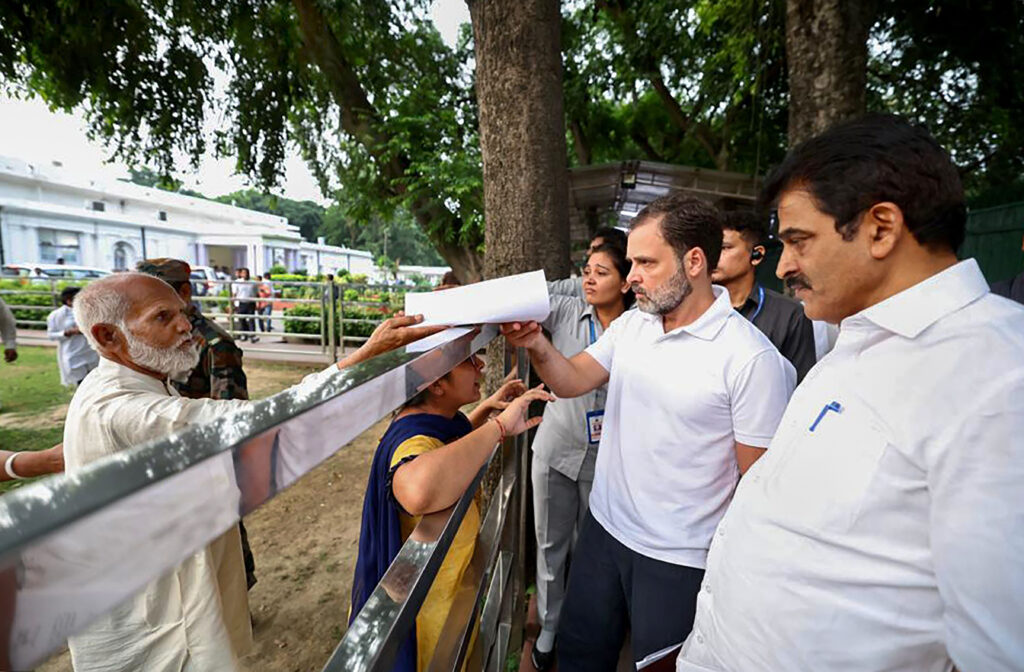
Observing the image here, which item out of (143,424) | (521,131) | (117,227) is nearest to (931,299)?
(143,424)

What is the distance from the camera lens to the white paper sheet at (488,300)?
1.35 metres

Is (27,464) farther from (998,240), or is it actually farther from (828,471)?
(998,240)

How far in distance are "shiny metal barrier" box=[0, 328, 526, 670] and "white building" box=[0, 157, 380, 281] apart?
33.4 m

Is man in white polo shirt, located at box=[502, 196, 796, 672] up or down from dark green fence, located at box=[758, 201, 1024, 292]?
down

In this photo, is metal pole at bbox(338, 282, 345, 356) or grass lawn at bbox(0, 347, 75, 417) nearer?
grass lawn at bbox(0, 347, 75, 417)

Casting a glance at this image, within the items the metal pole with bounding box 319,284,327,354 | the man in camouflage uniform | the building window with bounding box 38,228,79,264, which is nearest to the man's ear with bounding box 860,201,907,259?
the man in camouflage uniform

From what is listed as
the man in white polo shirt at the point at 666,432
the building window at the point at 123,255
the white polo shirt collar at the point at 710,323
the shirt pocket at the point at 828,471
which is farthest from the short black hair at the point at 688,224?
the building window at the point at 123,255

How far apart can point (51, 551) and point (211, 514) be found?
11 cm

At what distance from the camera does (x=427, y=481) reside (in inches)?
43.6

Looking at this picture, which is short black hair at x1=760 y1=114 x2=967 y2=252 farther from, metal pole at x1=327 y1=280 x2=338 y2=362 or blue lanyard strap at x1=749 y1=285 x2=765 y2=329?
metal pole at x1=327 y1=280 x2=338 y2=362

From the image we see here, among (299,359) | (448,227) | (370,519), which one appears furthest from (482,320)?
(299,359)

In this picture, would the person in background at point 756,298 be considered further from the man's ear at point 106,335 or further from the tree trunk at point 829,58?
the man's ear at point 106,335

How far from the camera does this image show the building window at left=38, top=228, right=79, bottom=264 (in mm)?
26391

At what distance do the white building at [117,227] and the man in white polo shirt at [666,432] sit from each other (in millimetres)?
33132
